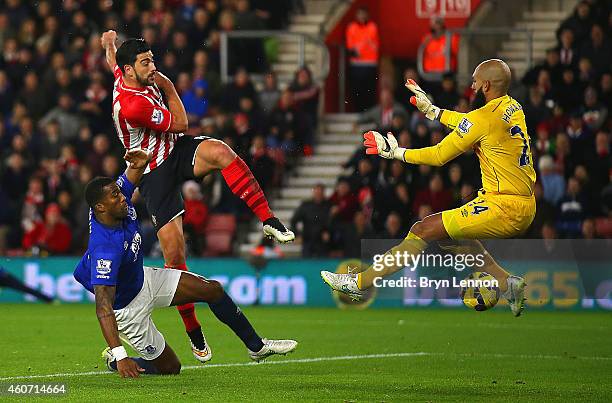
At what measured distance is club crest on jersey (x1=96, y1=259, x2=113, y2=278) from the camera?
10625 mm

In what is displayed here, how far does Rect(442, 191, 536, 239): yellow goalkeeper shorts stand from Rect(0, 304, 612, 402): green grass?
1.20m

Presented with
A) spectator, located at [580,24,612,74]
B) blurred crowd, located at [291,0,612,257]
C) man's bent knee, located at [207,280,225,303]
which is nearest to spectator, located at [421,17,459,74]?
blurred crowd, located at [291,0,612,257]

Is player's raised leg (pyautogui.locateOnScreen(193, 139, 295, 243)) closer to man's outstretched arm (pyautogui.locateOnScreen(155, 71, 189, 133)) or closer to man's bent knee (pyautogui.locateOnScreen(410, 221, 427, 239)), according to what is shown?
man's outstretched arm (pyautogui.locateOnScreen(155, 71, 189, 133))

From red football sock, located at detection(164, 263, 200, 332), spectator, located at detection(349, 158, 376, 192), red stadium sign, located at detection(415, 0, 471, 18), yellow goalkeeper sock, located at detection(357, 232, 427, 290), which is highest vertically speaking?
red stadium sign, located at detection(415, 0, 471, 18)

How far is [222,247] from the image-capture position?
865 inches

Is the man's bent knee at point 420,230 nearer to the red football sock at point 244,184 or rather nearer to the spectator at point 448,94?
the red football sock at point 244,184

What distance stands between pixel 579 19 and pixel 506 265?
16.3 feet

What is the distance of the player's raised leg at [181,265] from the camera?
40.3ft

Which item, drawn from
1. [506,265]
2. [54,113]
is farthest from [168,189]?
[54,113]

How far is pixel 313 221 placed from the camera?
69.2 ft

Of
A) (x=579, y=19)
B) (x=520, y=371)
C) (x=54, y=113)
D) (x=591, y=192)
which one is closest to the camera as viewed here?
(x=520, y=371)

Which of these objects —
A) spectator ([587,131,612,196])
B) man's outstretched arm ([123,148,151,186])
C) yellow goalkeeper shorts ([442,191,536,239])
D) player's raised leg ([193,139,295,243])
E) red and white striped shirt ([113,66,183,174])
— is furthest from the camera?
spectator ([587,131,612,196])

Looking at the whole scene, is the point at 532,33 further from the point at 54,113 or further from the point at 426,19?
the point at 54,113

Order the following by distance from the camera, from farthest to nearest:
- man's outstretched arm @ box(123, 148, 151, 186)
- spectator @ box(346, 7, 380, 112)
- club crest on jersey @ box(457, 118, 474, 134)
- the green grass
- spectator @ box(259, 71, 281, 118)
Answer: spectator @ box(346, 7, 380, 112) < spectator @ box(259, 71, 281, 118) < club crest on jersey @ box(457, 118, 474, 134) < man's outstretched arm @ box(123, 148, 151, 186) < the green grass
